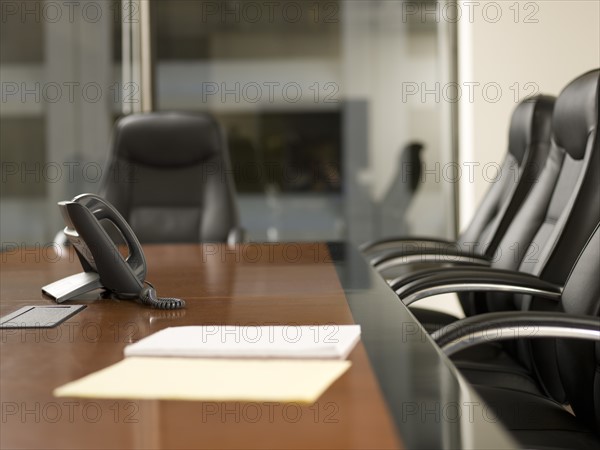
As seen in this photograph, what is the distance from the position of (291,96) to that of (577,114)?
3106 mm

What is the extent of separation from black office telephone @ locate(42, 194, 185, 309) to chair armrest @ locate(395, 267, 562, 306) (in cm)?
73

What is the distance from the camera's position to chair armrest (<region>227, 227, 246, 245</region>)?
373 centimetres

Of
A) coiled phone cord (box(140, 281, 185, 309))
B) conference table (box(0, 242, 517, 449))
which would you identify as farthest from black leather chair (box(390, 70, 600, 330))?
coiled phone cord (box(140, 281, 185, 309))

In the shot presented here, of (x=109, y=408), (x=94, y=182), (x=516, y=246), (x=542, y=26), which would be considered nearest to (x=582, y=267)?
(x=516, y=246)

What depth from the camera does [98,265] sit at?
1775mm

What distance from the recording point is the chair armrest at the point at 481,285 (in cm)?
215

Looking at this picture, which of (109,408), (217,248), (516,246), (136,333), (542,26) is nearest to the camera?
(109,408)

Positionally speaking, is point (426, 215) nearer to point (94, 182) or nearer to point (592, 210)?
point (94, 182)

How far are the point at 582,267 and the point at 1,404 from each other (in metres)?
1.41

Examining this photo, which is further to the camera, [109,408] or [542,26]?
[542,26]

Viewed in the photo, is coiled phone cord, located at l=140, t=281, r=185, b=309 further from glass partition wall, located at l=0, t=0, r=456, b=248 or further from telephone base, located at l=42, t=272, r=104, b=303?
glass partition wall, located at l=0, t=0, r=456, b=248

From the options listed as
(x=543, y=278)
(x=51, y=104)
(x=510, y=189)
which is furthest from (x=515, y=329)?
(x=51, y=104)

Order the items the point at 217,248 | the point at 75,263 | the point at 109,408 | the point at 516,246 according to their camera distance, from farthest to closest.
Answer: the point at 217,248, the point at 516,246, the point at 75,263, the point at 109,408

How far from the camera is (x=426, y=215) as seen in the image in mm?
5512
